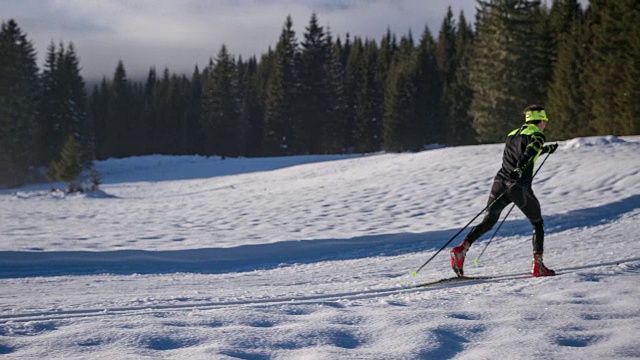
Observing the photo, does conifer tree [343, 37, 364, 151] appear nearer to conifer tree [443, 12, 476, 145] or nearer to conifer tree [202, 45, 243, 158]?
conifer tree [443, 12, 476, 145]

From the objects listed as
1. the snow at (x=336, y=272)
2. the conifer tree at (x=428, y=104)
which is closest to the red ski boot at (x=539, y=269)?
the snow at (x=336, y=272)

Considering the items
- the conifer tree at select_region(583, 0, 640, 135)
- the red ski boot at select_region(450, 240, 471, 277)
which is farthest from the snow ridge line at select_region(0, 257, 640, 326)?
the conifer tree at select_region(583, 0, 640, 135)

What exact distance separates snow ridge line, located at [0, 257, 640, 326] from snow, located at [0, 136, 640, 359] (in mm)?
36

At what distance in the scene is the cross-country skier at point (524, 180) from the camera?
21.0 feet

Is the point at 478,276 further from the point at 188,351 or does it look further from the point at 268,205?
the point at 268,205

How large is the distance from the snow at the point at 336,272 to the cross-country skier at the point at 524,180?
1.59 feet

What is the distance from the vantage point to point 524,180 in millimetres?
6566

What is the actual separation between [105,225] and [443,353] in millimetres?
11537

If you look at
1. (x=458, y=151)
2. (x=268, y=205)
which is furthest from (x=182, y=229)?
(x=458, y=151)

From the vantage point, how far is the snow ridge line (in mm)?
4891

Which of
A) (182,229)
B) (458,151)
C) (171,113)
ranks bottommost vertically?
(182,229)

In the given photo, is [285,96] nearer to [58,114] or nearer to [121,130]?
[58,114]

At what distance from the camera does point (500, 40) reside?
33.5 metres

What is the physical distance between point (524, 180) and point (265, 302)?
3.53 meters
